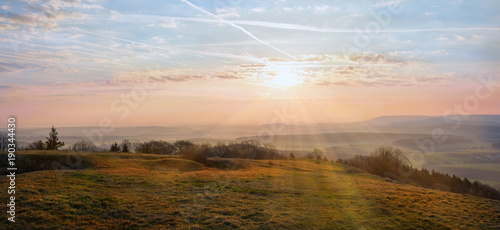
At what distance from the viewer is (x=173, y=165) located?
37500mm

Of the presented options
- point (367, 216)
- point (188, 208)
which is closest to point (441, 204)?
point (367, 216)

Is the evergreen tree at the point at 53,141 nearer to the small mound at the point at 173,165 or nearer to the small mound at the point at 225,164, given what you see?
the small mound at the point at 173,165

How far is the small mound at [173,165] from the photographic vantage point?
119 feet

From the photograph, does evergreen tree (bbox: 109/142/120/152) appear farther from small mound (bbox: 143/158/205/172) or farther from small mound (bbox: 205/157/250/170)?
small mound (bbox: 205/157/250/170)

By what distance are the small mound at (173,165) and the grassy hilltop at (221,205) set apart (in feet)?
29.8

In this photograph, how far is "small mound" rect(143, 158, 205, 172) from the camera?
36162 millimetres

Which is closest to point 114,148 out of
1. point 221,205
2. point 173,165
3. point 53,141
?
point 53,141

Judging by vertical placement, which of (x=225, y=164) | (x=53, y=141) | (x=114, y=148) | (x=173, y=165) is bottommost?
(x=225, y=164)

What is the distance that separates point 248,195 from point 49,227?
12.0 m

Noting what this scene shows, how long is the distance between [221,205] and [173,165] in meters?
20.9

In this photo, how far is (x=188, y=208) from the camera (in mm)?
17312

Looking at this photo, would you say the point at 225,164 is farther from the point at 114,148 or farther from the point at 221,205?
the point at 114,148

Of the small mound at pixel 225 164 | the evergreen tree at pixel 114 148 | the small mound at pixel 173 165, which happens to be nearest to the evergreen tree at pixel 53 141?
the evergreen tree at pixel 114 148

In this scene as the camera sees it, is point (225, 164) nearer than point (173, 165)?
No
